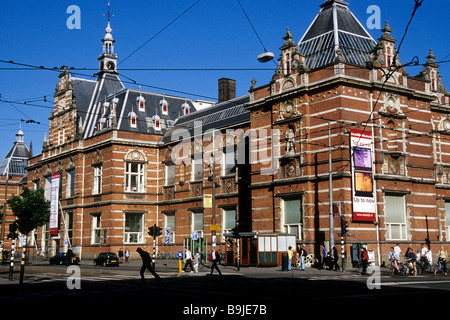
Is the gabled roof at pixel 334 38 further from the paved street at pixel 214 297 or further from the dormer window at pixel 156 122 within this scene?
the dormer window at pixel 156 122

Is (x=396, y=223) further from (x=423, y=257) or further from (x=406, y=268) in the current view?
(x=406, y=268)

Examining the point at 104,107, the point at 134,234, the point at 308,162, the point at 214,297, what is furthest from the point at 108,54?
the point at 214,297

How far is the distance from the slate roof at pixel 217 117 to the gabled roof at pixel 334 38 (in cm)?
829

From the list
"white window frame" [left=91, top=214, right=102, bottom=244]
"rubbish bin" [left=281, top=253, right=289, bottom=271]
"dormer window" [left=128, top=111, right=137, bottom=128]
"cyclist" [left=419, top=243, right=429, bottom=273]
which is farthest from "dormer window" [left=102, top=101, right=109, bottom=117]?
"cyclist" [left=419, top=243, right=429, bottom=273]

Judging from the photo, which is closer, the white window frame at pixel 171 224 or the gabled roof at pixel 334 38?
the gabled roof at pixel 334 38

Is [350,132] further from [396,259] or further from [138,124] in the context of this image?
[138,124]

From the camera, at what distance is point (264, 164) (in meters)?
37.4

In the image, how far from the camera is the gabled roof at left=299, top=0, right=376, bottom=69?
35.8m

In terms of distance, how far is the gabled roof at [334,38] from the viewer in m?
35.8

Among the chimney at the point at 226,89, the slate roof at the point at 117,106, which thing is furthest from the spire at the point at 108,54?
the chimney at the point at 226,89

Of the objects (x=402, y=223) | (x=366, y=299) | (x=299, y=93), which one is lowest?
(x=366, y=299)

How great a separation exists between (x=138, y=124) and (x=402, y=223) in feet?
97.0

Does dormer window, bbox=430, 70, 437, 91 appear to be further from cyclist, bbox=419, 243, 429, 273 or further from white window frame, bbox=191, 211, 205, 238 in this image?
white window frame, bbox=191, 211, 205, 238
